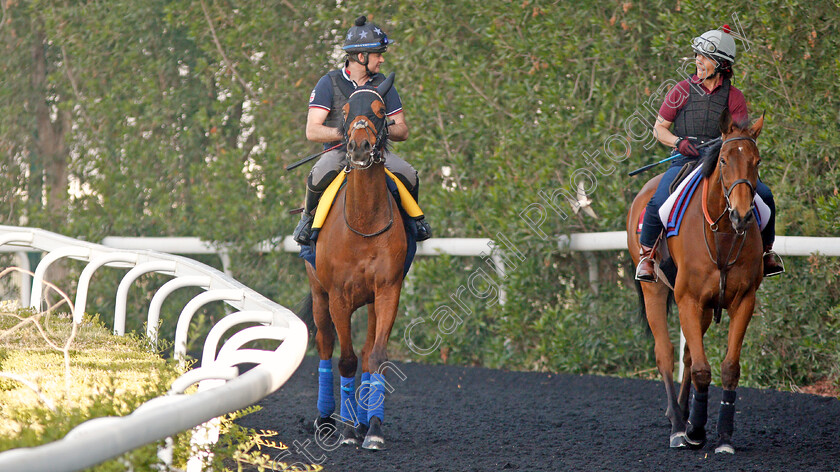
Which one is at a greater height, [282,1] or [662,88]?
[282,1]

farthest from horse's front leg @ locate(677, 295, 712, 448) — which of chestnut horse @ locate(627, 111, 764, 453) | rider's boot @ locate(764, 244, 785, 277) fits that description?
rider's boot @ locate(764, 244, 785, 277)

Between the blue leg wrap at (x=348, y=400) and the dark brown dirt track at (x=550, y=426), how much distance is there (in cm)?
25

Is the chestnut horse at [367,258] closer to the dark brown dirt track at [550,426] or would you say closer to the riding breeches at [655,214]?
the dark brown dirt track at [550,426]

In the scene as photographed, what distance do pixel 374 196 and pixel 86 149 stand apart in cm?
688

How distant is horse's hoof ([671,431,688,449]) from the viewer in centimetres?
489

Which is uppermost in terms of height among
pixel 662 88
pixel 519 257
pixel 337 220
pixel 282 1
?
pixel 282 1

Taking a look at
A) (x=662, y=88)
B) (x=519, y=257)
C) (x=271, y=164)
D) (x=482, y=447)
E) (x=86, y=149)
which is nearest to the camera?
A: (x=482, y=447)

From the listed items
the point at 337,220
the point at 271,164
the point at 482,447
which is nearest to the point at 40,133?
the point at 271,164

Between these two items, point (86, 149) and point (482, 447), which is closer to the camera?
point (482, 447)

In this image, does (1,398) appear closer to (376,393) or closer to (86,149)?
(376,393)

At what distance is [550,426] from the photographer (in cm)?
559

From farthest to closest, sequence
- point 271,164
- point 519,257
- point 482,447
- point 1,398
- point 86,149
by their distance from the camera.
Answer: point 86,149 → point 271,164 → point 519,257 → point 482,447 → point 1,398

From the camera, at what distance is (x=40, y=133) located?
10.9 m

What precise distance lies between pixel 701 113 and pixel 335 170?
7.36ft
